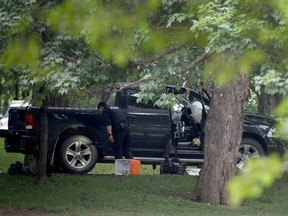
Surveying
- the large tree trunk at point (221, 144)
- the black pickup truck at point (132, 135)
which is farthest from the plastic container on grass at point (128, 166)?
the large tree trunk at point (221, 144)

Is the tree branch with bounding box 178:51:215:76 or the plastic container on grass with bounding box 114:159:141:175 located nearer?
the tree branch with bounding box 178:51:215:76

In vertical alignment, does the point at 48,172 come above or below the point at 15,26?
below

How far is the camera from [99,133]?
41.9 feet

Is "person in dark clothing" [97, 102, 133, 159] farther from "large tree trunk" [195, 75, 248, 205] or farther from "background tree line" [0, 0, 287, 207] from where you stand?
"background tree line" [0, 0, 287, 207]

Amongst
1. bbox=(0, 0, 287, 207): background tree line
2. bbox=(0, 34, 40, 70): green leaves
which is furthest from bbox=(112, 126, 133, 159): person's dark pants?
bbox=(0, 34, 40, 70): green leaves

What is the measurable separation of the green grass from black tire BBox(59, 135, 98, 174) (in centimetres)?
33

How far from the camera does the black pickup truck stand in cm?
1247

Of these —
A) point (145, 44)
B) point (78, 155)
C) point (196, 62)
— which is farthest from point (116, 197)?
point (145, 44)

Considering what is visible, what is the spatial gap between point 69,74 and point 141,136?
613 centimetres

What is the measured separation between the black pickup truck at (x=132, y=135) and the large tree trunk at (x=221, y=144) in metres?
1.80

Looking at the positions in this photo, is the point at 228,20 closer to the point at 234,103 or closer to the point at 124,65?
the point at 124,65

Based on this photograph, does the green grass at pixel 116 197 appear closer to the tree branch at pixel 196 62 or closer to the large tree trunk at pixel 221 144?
the large tree trunk at pixel 221 144

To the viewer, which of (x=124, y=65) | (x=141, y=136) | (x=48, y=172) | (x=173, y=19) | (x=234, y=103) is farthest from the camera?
(x=141, y=136)

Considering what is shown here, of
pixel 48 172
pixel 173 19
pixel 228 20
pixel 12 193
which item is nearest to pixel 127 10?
pixel 173 19
